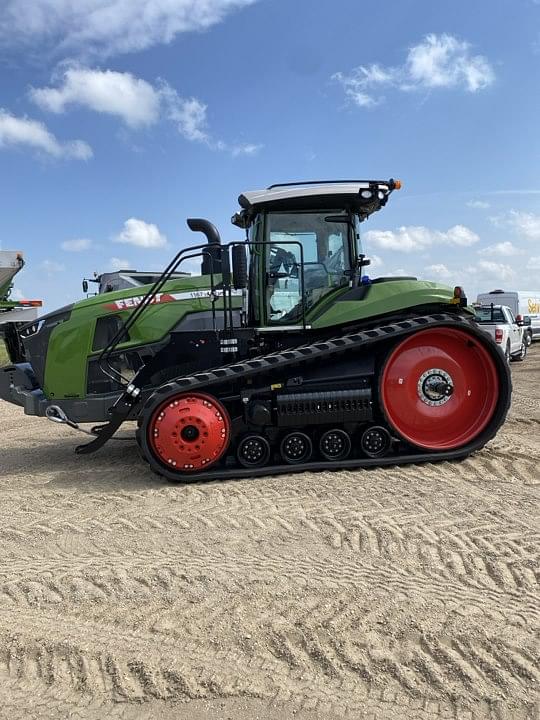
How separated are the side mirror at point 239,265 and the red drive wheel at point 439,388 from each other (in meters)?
1.75

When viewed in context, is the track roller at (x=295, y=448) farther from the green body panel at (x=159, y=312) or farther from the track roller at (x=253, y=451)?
the green body panel at (x=159, y=312)

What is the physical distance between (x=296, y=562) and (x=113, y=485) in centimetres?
263

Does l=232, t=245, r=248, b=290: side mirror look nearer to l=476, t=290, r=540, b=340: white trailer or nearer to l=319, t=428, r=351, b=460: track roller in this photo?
l=319, t=428, r=351, b=460: track roller

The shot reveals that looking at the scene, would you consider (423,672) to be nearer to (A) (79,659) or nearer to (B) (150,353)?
(A) (79,659)

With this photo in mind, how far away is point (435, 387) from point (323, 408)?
1313 mm

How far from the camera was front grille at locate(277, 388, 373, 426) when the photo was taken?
5.80m

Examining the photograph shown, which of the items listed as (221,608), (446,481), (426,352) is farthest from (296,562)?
(426,352)

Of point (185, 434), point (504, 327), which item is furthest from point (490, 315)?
point (185, 434)

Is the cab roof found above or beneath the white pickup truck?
above

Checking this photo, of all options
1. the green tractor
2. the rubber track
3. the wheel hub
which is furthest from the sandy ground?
the wheel hub

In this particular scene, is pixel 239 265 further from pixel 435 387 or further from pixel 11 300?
pixel 11 300

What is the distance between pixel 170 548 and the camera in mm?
4055

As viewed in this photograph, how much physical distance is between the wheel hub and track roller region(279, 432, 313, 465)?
1362 millimetres

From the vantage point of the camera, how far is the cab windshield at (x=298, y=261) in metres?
6.21
